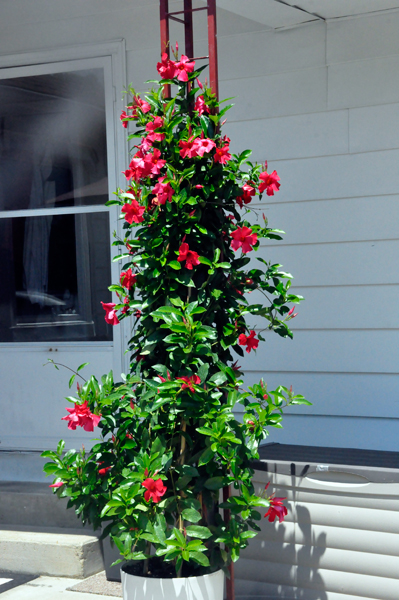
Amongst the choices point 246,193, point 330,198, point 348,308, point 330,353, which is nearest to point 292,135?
point 330,198

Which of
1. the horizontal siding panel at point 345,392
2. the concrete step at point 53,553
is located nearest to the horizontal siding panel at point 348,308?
the horizontal siding panel at point 345,392

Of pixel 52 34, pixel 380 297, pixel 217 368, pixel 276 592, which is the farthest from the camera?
pixel 52 34

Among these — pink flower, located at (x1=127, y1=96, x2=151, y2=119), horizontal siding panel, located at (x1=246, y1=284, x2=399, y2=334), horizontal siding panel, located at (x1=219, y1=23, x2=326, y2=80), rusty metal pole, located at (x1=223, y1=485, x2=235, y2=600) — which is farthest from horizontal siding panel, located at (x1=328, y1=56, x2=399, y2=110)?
rusty metal pole, located at (x1=223, y1=485, x2=235, y2=600)

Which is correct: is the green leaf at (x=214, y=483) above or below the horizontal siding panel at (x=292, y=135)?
below

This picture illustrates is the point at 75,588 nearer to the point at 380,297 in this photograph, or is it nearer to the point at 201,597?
the point at 201,597

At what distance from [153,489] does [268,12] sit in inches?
88.3

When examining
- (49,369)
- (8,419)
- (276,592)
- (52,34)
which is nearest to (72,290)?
(49,369)

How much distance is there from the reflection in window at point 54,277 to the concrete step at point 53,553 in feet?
3.83

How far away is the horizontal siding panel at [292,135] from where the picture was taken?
3369 mm

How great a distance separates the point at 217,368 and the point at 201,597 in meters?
0.74

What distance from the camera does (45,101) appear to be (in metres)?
4.16

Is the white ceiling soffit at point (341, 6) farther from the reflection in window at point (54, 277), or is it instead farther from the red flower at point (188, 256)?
the reflection in window at point (54, 277)

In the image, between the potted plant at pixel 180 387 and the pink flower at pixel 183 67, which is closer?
the potted plant at pixel 180 387

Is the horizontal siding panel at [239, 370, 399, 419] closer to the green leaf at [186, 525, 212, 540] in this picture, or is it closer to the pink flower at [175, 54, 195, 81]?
the green leaf at [186, 525, 212, 540]
